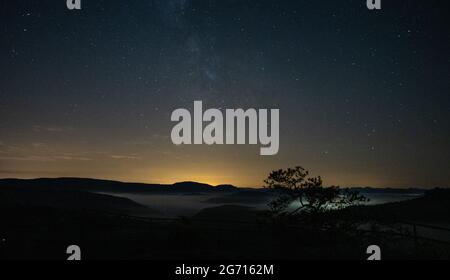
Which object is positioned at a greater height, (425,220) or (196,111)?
(196,111)

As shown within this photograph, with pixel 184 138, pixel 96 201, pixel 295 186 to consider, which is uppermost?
pixel 184 138

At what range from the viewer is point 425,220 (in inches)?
3004

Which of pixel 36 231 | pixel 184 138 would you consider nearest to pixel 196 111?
pixel 184 138

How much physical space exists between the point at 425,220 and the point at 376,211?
7166 centimetres

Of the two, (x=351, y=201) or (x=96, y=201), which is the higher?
(x=351, y=201)

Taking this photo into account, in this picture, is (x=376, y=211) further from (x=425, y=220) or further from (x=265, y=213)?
(x=425, y=220)

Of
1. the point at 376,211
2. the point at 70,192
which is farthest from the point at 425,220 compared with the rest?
the point at 70,192

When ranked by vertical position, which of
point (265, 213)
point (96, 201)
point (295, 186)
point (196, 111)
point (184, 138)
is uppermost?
point (196, 111)

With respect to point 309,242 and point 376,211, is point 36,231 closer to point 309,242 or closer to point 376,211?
point 309,242
